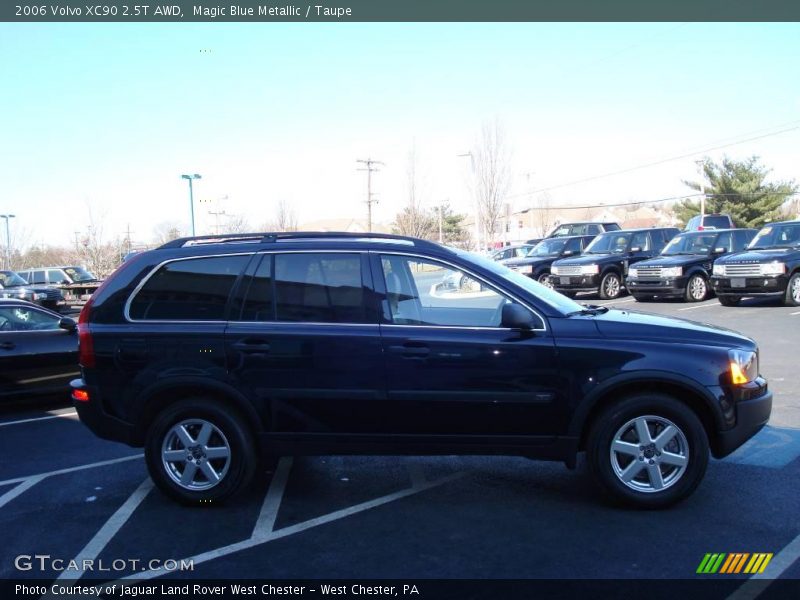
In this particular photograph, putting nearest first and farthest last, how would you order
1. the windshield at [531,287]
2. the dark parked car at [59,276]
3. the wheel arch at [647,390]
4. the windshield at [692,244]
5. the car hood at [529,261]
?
1. the wheel arch at [647,390]
2. the windshield at [531,287]
3. the windshield at [692,244]
4. the car hood at [529,261]
5. the dark parked car at [59,276]

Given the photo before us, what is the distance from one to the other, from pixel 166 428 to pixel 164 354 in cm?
51

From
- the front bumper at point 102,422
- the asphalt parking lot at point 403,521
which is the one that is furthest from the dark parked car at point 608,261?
the front bumper at point 102,422

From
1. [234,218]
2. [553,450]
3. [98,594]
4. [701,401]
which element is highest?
[234,218]

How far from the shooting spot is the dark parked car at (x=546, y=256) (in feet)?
69.7

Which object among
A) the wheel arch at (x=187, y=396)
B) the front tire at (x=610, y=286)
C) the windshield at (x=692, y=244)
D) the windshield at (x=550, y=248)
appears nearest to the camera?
the wheel arch at (x=187, y=396)

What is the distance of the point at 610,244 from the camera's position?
20.7 meters

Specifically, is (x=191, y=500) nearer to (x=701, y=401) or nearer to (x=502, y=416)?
(x=502, y=416)

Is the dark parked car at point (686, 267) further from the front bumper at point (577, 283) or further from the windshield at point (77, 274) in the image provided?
the windshield at point (77, 274)

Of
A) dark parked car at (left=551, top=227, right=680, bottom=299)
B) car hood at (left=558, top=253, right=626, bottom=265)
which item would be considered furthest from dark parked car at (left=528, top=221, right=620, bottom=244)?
car hood at (left=558, top=253, right=626, bottom=265)

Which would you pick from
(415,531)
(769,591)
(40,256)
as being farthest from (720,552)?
(40,256)

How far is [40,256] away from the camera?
5188 centimetres

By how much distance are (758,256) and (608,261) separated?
15.0 feet

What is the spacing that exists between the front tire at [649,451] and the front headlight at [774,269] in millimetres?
12522

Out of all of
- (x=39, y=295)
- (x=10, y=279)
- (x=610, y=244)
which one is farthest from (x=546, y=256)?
(x=10, y=279)
